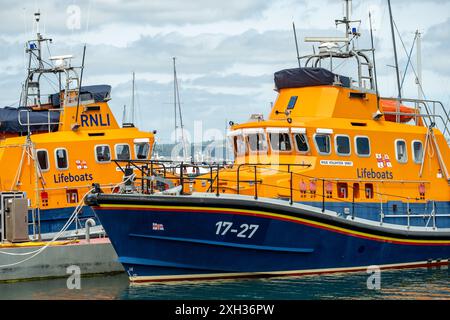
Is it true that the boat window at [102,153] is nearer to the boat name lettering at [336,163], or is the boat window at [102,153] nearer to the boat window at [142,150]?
the boat window at [142,150]

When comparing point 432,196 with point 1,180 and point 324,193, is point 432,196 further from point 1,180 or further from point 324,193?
point 1,180

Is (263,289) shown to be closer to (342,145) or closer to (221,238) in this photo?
(221,238)

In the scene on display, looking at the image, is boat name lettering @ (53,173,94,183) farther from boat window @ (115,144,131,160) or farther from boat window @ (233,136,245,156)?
boat window @ (233,136,245,156)

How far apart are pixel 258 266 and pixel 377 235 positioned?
104 inches

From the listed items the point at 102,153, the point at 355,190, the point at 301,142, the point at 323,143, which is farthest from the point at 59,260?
the point at 355,190

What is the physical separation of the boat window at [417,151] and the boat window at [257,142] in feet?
10.9

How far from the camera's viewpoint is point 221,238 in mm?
16969

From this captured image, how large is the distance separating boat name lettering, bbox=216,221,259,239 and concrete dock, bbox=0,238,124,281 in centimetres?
376

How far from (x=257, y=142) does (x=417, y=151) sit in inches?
139

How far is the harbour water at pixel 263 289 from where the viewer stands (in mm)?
16156

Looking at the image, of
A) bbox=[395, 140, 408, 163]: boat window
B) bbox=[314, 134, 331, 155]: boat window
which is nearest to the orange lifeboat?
bbox=[395, 140, 408, 163]: boat window
